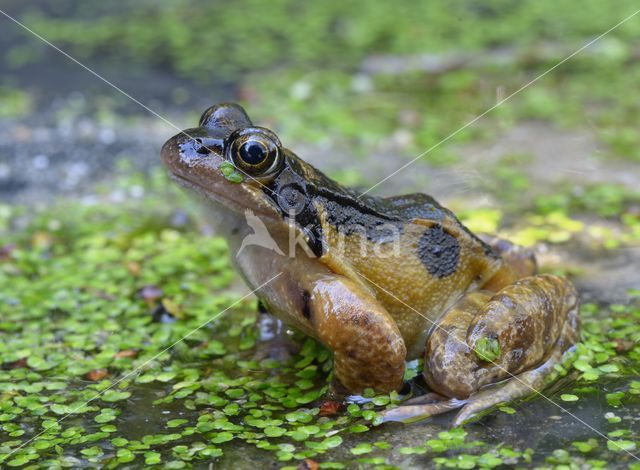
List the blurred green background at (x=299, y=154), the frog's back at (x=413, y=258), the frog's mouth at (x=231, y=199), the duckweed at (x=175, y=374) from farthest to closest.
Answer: the frog's back at (x=413, y=258) < the frog's mouth at (x=231, y=199) < the blurred green background at (x=299, y=154) < the duckweed at (x=175, y=374)

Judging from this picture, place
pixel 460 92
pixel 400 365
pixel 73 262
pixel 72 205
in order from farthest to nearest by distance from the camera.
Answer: pixel 460 92
pixel 72 205
pixel 73 262
pixel 400 365

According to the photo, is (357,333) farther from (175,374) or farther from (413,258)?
(175,374)

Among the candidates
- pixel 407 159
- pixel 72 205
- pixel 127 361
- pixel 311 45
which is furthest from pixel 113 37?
pixel 127 361

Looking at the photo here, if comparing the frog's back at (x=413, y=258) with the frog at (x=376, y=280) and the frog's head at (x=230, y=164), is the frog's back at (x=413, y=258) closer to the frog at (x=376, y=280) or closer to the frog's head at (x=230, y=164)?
the frog at (x=376, y=280)

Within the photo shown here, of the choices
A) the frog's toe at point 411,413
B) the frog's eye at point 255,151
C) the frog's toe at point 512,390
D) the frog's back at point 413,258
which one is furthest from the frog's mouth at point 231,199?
the frog's toe at point 512,390

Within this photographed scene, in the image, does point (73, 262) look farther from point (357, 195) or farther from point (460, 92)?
point (460, 92)

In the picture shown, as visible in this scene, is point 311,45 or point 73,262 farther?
point 311,45

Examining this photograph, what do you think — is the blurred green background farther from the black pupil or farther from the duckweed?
the black pupil

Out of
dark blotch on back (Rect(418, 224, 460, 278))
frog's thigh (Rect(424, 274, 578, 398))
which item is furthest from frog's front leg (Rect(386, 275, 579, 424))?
dark blotch on back (Rect(418, 224, 460, 278))
